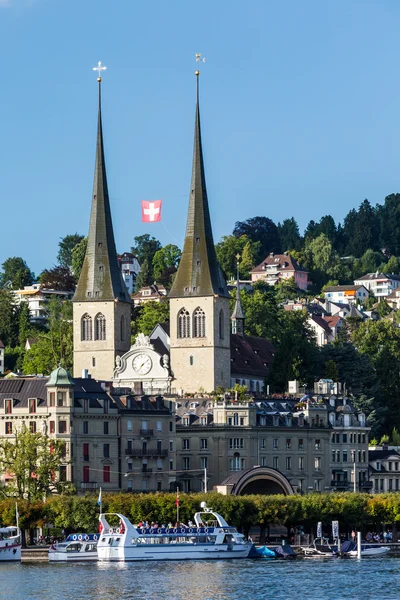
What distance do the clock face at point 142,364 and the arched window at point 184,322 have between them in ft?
12.5

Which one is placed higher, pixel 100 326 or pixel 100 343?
pixel 100 326

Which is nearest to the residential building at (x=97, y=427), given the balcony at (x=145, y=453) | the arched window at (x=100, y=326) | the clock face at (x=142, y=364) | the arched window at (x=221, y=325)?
the balcony at (x=145, y=453)

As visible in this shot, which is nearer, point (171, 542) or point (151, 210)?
point (171, 542)

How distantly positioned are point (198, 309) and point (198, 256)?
4.58 meters

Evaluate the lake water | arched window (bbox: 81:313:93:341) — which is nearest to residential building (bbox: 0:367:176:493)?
the lake water

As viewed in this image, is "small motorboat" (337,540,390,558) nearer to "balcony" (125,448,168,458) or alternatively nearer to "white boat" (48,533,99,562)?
"white boat" (48,533,99,562)

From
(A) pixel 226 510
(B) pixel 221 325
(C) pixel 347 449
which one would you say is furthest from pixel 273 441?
(A) pixel 226 510

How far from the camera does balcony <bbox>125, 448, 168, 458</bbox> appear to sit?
151m

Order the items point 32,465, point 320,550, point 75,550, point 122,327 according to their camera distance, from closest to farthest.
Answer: point 75,550
point 320,550
point 32,465
point 122,327

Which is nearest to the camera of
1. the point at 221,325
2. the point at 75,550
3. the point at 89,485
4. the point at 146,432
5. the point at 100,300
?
the point at 75,550

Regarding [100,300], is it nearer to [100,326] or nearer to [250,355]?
[100,326]

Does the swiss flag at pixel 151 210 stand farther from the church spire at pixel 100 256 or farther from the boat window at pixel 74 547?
the boat window at pixel 74 547

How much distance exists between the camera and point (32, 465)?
14138 cm

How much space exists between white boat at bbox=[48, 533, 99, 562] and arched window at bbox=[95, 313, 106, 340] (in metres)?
48.1
